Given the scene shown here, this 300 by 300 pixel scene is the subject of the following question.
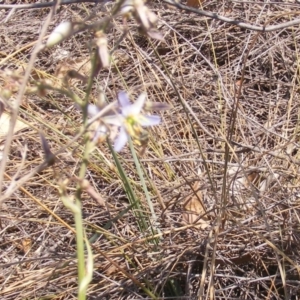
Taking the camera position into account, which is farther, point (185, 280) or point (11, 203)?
point (11, 203)

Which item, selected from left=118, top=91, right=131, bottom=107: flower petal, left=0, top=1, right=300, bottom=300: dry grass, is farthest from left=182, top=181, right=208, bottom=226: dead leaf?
left=118, top=91, right=131, bottom=107: flower petal

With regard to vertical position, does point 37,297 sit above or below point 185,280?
above

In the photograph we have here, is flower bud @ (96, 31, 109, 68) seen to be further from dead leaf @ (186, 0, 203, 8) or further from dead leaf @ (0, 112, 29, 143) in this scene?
dead leaf @ (186, 0, 203, 8)

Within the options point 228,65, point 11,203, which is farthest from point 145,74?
point 11,203

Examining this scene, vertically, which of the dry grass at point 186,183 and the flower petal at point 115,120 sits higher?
the flower petal at point 115,120

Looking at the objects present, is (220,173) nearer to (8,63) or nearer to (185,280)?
(185,280)

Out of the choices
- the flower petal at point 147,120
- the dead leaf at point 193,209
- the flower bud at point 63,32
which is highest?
the flower bud at point 63,32

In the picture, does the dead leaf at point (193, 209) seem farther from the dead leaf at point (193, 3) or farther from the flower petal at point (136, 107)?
the dead leaf at point (193, 3)

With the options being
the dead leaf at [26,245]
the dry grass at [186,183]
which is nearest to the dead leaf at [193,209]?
the dry grass at [186,183]

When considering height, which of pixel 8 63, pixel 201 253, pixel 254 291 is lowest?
pixel 254 291
